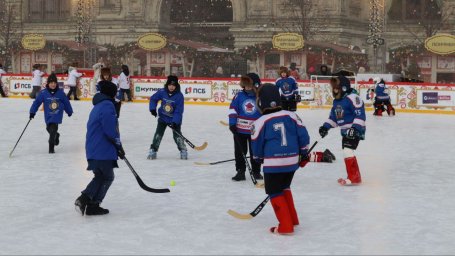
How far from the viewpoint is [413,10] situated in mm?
46094

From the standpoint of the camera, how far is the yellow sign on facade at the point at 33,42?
38.6m

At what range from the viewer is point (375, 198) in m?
9.25

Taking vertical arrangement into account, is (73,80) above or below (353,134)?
above

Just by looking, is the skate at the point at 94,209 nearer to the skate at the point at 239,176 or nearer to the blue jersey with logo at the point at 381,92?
the skate at the point at 239,176

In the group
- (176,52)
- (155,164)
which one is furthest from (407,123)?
(176,52)

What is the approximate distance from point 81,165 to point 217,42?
134ft

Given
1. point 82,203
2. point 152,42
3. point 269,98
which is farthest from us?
point 152,42

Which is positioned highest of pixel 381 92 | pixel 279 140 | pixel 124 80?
pixel 124 80

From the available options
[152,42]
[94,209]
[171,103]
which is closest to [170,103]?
[171,103]

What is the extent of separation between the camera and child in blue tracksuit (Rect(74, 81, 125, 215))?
7820 millimetres

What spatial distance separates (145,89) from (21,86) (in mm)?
5849

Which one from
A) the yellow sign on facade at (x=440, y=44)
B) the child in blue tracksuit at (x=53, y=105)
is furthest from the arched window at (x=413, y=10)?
the child in blue tracksuit at (x=53, y=105)

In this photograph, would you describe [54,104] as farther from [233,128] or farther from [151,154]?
[233,128]

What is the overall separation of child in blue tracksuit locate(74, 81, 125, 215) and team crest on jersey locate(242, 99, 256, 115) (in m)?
2.49
